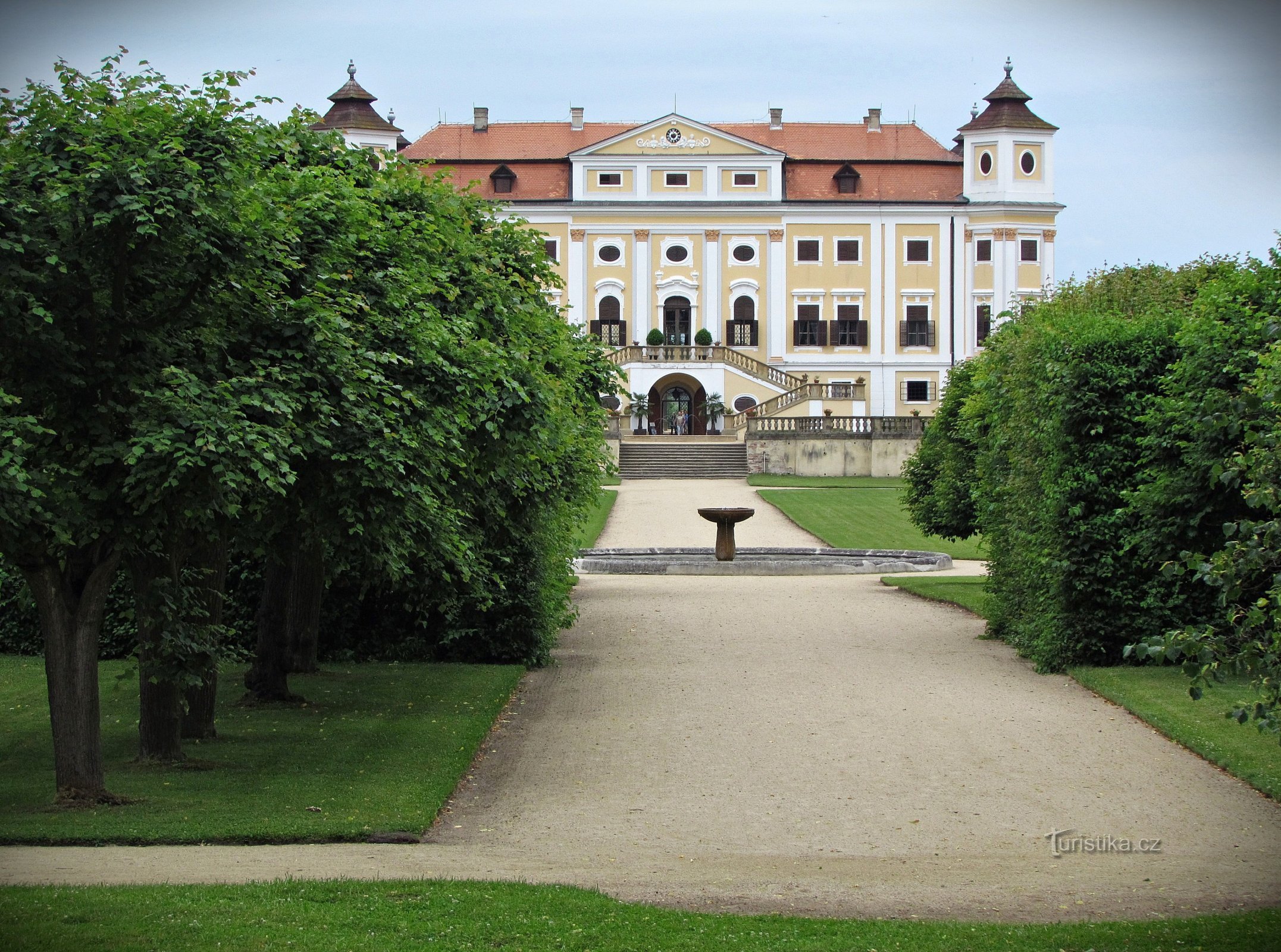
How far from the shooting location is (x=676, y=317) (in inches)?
2844

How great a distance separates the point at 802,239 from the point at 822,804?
2504 inches

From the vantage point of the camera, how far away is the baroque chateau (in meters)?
71.1

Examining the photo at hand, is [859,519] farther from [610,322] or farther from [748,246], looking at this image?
[748,246]

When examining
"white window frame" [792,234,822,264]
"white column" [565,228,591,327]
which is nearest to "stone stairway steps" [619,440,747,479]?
"white column" [565,228,591,327]

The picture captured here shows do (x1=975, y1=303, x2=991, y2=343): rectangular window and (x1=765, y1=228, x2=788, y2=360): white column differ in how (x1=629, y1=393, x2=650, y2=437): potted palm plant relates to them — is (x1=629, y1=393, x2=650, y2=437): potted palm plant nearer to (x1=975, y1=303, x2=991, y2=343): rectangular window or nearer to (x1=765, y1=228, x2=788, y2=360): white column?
(x1=765, y1=228, x2=788, y2=360): white column

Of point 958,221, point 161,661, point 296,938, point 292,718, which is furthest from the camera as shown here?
point 958,221

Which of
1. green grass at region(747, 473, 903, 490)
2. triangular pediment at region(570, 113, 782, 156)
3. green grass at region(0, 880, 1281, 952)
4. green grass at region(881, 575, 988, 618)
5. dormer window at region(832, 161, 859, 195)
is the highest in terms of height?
triangular pediment at region(570, 113, 782, 156)

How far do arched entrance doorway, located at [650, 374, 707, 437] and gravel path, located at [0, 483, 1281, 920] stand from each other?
158ft

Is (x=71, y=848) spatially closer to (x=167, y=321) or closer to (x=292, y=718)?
(x=167, y=321)

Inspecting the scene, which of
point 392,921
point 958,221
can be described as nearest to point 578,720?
point 392,921

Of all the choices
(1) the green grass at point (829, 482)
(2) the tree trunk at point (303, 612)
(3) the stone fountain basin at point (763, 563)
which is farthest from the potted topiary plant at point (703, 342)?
(2) the tree trunk at point (303, 612)

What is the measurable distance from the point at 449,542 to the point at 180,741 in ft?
8.53

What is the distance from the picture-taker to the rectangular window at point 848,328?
72062mm

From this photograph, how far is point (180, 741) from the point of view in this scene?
11445 millimetres
